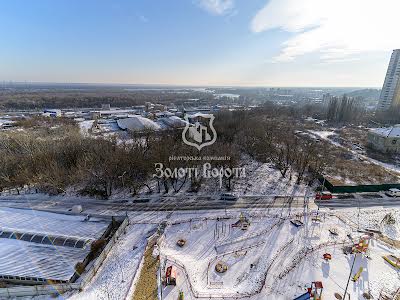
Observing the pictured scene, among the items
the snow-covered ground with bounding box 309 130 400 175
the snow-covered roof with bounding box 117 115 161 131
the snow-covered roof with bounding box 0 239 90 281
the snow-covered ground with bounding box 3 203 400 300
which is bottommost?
the snow-covered ground with bounding box 309 130 400 175

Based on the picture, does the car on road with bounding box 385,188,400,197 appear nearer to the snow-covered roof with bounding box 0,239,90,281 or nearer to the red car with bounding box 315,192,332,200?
the red car with bounding box 315,192,332,200

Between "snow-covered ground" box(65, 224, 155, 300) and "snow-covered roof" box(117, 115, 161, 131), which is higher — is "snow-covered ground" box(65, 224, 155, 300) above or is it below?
below

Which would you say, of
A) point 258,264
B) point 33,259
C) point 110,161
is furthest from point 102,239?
point 258,264

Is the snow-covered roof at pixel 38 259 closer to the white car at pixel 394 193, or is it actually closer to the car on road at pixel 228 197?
the car on road at pixel 228 197

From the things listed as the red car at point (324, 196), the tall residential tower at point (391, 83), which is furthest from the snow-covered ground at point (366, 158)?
the tall residential tower at point (391, 83)

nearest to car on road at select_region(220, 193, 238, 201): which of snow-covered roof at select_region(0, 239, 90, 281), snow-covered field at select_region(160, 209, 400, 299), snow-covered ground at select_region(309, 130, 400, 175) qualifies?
snow-covered field at select_region(160, 209, 400, 299)

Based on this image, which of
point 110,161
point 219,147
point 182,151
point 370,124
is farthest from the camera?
point 370,124

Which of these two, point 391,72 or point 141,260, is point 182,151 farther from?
point 391,72

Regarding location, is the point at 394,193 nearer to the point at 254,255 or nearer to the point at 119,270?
the point at 254,255

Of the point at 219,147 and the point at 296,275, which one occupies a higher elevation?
the point at 219,147
